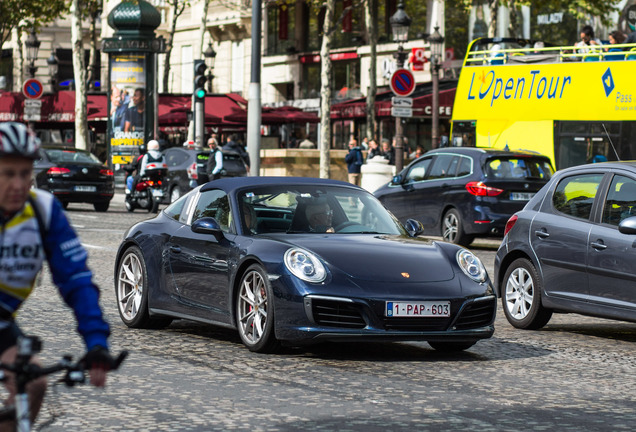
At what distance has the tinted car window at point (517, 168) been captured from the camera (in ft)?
67.9

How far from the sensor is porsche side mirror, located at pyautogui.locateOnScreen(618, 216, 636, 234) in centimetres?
979

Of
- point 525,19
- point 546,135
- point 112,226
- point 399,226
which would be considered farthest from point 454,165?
point 525,19

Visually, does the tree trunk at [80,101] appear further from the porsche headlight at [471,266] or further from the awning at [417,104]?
the porsche headlight at [471,266]

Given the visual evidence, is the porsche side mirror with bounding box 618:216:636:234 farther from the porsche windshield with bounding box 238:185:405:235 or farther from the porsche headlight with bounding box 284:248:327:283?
the porsche headlight with bounding box 284:248:327:283

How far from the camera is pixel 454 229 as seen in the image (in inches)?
837

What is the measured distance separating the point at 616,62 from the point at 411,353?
44.8 feet

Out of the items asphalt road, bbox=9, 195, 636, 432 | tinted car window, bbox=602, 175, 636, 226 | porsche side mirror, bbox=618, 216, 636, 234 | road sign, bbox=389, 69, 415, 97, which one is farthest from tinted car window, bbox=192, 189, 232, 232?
road sign, bbox=389, 69, 415, 97

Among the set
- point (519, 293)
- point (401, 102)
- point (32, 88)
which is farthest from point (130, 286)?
point (32, 88)

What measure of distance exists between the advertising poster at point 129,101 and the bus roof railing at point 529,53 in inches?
628

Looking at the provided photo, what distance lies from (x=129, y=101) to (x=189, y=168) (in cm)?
Answer: 966

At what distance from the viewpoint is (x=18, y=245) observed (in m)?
4.16

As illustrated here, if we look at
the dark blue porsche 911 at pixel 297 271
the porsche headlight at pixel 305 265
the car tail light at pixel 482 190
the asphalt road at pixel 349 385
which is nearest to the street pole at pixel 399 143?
the car tail light at pixel 482 190

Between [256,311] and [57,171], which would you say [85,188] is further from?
[256,311]

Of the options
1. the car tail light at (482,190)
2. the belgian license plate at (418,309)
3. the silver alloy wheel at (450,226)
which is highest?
the belgian license plate at (418,309)
